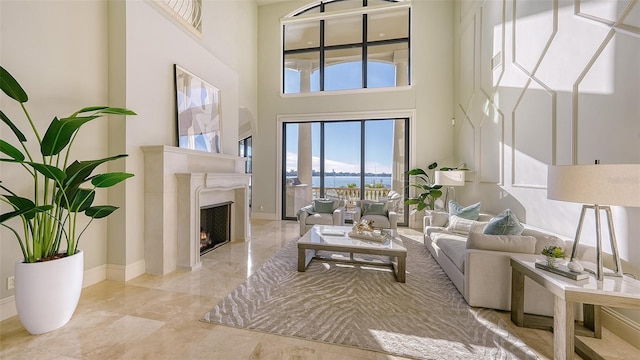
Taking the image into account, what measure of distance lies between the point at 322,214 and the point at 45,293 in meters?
3.65

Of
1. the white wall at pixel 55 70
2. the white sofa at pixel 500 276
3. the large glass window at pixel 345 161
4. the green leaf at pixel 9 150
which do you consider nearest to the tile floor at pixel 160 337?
the white sofa at pixel 500 276

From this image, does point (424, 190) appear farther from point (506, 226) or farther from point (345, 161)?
point (506, 226)

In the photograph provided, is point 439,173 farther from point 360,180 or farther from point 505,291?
point 505,291

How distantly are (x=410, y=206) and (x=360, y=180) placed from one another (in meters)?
1.30

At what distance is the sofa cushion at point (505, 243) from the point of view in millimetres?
2266

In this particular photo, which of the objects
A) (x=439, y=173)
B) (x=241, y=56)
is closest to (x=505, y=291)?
(x=439, y=173)

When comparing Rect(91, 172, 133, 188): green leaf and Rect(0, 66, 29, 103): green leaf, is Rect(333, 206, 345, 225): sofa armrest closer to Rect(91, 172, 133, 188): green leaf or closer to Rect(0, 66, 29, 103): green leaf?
Rect(91, 172, 133, 188): green leaf

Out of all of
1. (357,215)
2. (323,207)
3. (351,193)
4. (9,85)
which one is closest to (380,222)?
(357,215)

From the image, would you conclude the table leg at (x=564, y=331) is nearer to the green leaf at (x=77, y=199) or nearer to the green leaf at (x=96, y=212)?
the green leaf at (x=96, y=212)

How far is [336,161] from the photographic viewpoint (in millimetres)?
6355

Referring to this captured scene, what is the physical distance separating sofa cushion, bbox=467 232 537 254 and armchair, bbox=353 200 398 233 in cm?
229

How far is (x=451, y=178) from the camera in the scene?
176 inches

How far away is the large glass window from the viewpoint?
19.9ft

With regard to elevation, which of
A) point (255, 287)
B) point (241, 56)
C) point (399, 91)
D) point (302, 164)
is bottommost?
point (255, 287)
